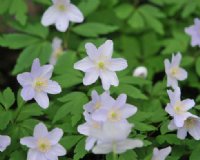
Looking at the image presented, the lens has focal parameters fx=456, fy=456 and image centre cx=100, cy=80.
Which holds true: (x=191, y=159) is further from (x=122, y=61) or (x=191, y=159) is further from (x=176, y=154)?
(x=122, y=61)

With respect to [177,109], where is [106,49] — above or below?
above

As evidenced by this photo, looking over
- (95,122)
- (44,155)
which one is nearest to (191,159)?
(95,122)

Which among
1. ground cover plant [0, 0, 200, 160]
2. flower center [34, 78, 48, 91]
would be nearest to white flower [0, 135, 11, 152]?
ground cover plant [0, 0, 200, 160]

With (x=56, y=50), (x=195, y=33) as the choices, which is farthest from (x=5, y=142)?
(x=195, y=33)

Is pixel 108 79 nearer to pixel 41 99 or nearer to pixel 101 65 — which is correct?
pixel 101 65

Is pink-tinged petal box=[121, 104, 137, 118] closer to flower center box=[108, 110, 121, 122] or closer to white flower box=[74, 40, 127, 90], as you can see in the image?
flower center box=[108, 110, 121, 122]

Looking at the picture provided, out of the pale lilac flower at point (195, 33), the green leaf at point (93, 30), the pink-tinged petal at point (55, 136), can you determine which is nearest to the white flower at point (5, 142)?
the pink-tinged petal at point (55, 136)

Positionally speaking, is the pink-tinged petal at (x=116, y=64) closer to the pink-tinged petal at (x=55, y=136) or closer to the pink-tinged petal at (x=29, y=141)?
the pink-tinged petal at (x=55, y=136)
